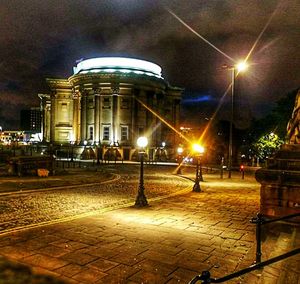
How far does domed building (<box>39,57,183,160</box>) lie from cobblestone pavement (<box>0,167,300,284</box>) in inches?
1773

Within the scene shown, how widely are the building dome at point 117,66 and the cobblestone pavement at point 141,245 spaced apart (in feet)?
162

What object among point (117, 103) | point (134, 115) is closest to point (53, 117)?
point (117, 103)

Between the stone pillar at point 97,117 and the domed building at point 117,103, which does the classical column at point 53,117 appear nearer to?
the domed building at point 117,103

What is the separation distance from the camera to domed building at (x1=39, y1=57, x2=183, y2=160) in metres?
57.6

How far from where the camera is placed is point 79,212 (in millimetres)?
10766

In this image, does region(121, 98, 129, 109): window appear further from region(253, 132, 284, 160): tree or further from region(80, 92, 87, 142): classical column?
region(253, 132, 284, 160): tree

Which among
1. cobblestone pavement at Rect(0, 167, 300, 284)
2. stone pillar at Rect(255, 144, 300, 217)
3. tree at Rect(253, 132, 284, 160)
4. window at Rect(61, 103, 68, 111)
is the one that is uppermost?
window at Rect(61, 103, 68, 111)

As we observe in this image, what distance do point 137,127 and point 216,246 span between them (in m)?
53.2

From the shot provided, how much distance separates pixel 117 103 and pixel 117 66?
6.86 m

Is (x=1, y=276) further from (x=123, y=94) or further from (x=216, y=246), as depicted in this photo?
(x=123, y=94)

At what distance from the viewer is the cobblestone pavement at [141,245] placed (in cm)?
564

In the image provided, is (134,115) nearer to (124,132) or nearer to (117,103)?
(124,132)

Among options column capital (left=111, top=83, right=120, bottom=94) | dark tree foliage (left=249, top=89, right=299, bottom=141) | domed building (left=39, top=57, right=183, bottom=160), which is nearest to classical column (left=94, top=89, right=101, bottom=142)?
domed building (left=39, top=57, right=183, bottom=160)

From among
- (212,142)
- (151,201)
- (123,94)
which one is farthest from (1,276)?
(123,94)
